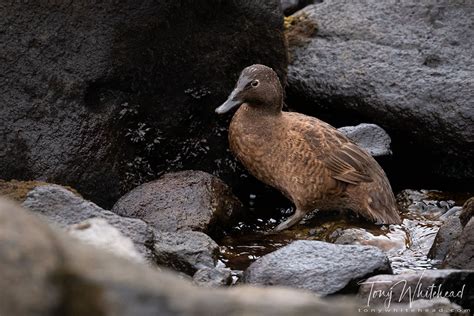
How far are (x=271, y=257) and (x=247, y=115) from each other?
8.01 ft

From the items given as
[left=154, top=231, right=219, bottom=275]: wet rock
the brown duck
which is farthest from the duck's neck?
[left=154, top=231, right=219, bottom=275]: wet rock

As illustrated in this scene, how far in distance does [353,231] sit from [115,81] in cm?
218

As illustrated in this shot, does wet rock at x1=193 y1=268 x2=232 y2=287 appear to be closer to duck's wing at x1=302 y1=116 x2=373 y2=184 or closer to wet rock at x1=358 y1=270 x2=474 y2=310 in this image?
wet rock at x1=358 y1=270 x2=474 y2=310

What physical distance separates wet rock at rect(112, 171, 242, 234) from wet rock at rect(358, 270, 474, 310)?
6.55 feet

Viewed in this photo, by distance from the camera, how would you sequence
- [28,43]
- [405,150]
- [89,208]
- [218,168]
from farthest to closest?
[405,150]
[218,168]
[28,43]
[89,208]

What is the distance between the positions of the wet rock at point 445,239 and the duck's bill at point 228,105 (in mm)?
1967

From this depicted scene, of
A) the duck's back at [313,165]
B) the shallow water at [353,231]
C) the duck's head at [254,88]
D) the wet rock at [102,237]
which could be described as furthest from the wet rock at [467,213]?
the wet rock at [102,237]

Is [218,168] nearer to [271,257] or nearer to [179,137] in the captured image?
[179,137]

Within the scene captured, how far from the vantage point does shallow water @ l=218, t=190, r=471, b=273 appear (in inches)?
300

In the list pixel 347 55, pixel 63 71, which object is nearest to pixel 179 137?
pixel 63 71

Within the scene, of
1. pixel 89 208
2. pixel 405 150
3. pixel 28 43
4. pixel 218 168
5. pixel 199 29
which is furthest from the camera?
pixel 405 150

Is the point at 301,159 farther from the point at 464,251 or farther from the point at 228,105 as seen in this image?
the point at 464,251

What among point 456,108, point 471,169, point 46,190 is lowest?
point 471,169

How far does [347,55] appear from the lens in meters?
9.88
